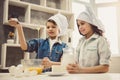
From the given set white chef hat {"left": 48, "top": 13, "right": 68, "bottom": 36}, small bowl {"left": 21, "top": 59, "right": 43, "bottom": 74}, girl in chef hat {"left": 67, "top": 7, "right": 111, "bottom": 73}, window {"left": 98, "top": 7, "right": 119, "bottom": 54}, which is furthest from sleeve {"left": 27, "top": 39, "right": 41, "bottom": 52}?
window {"left": 98, "top": 7, "right": 119, "bottom": 54}

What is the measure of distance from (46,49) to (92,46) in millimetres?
463

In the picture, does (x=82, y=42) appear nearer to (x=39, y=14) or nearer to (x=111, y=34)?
(x=39, y=14)

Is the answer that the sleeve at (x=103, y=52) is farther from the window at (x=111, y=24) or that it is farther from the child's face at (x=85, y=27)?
the window at (x=111, y=24)

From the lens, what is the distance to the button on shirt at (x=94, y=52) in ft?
4.03

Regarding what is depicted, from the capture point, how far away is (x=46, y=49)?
1.62 metres

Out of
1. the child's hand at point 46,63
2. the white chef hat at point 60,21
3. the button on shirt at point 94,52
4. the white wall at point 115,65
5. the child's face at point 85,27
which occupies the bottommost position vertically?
the white wall at point 115,65

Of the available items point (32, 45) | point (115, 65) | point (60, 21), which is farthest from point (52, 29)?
point (115, 65)

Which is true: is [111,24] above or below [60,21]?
above

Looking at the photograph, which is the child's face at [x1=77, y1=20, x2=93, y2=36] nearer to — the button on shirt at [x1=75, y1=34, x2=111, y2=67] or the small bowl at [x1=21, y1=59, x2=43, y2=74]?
the button on shirt at [x1=75, y1=34, x2=111, y2=67]

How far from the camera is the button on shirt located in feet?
4.03

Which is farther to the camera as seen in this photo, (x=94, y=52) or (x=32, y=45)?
(x=32, y=45)

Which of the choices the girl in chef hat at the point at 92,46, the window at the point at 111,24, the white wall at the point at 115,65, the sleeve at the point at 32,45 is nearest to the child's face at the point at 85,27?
the girl in chef hat at the point at 92,46

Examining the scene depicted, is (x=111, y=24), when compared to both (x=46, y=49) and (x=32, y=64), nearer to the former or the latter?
(x=46, y=49)

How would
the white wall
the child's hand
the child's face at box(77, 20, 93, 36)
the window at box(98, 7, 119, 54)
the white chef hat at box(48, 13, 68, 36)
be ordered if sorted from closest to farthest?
1. the child's hand
2. the child's face at box(77, 20, 93, 36)
3. the white chef hat at box(48, 13, 68, 36)
4. the white wall
5. the window at box(98, 7, 119, 54)
